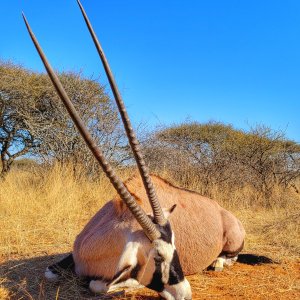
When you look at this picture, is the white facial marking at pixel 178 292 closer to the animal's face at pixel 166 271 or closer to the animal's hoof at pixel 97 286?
the animal's face at pixel 166 271

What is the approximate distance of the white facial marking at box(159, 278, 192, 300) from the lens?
2564 millimetres

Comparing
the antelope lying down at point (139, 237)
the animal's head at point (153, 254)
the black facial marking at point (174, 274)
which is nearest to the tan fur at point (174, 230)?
the antelope lying down at point (139, 237)

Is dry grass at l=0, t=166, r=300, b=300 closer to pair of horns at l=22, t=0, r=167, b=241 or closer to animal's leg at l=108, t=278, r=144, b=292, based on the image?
animal's leg at l=108, t=278, r=144, b=292

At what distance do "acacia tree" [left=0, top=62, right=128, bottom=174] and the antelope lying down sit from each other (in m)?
6.97

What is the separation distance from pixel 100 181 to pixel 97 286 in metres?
6.09

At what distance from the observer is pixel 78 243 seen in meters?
3.37

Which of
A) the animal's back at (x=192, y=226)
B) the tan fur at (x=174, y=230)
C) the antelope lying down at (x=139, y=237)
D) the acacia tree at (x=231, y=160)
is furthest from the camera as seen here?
the acacia tree at (x=231, y=160)

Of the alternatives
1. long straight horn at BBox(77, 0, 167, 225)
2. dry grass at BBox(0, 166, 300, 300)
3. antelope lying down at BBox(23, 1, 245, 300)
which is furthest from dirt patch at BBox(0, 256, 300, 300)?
long straight horn at BBox(77, 0, 167, 225)

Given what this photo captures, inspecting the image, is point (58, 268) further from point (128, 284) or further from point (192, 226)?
point (192, 226)

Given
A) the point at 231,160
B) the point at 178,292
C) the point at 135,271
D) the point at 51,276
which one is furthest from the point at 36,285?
the point at 231,160

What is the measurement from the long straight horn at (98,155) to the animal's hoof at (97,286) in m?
→ 0.60

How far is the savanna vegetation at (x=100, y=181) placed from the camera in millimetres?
3764

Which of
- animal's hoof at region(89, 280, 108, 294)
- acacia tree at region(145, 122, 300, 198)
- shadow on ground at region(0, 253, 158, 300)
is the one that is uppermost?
acacia tree at region(145, 122, 300, 198)

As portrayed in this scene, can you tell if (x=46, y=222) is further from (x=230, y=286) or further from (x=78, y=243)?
(x=230, y=286)
